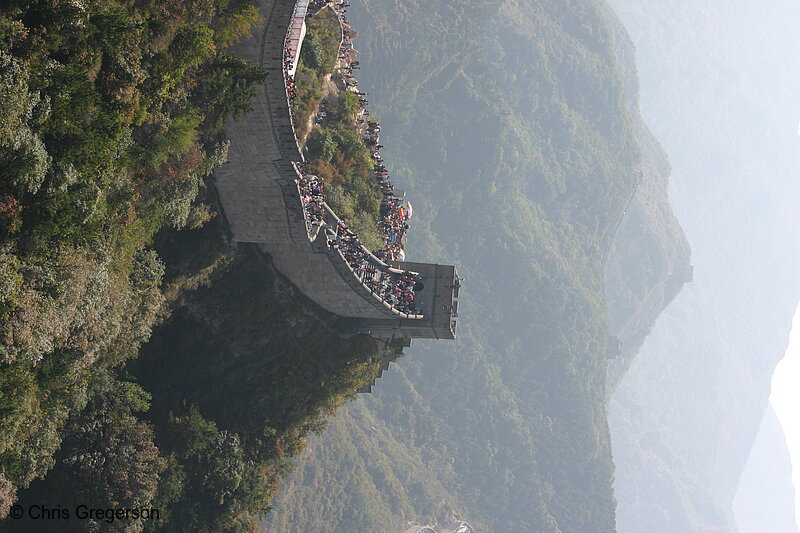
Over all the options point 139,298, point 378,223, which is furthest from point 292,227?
point 378,223

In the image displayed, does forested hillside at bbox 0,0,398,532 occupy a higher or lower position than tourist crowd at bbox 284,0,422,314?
lower

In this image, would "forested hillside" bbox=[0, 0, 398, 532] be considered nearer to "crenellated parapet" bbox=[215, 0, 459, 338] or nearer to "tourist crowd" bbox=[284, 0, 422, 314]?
"crenellated parapet" bbox=[215, 0, 459, 338]

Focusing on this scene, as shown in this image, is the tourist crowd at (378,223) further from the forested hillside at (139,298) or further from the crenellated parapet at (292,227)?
the forested hillside at (139,298)

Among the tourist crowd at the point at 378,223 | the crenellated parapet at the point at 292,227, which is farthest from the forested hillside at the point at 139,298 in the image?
the tourist crowd at the point at 378,223

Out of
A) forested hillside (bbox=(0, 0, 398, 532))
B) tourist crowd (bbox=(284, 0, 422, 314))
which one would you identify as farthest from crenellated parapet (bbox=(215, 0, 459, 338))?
forested hillside (bbox=(0, 0, 398, 532))

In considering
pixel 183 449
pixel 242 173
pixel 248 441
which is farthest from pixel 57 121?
pixel 248 441

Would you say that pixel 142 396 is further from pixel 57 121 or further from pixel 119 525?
pixel 57 121

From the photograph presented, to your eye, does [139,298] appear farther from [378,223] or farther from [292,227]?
[378,223]

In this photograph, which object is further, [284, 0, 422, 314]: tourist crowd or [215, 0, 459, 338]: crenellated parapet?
[284, 0, 422, 314]: tourist crowd
